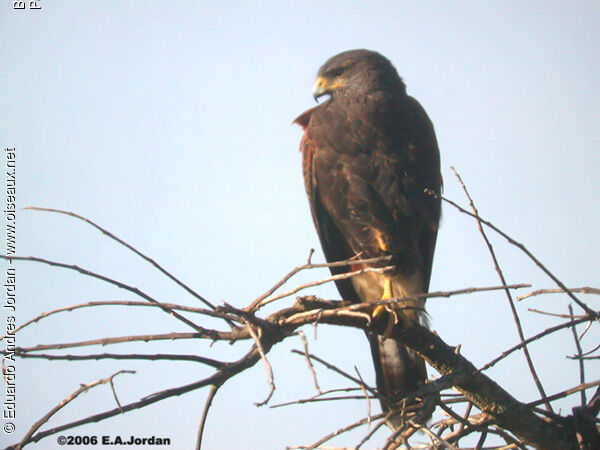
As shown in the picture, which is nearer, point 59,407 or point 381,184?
point 59,407

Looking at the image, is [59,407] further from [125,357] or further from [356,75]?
[356,75]

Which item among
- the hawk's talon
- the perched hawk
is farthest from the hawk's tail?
the hawk's talon

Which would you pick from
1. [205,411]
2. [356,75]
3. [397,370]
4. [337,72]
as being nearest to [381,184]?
[356,75]

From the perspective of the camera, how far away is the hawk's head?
12.4 ft

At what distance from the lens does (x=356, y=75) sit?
152 inches

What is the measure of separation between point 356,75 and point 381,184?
32.9 inches

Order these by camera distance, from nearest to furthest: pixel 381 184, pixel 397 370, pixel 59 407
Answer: pixel 59 407 < pixel 381 184 < pixel 397 370

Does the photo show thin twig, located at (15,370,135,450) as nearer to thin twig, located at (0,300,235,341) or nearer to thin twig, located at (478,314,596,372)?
thin twig, located at (0,300,235,341)

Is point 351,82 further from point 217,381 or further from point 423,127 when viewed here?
point 217,381

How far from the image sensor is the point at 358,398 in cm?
255

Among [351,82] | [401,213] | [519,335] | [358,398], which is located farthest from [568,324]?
[351,82]

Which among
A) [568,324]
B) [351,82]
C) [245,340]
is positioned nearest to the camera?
[568,324]

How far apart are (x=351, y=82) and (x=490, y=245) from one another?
1691 mm

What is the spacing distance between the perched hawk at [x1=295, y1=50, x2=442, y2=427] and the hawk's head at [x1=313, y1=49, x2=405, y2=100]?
0.01m
